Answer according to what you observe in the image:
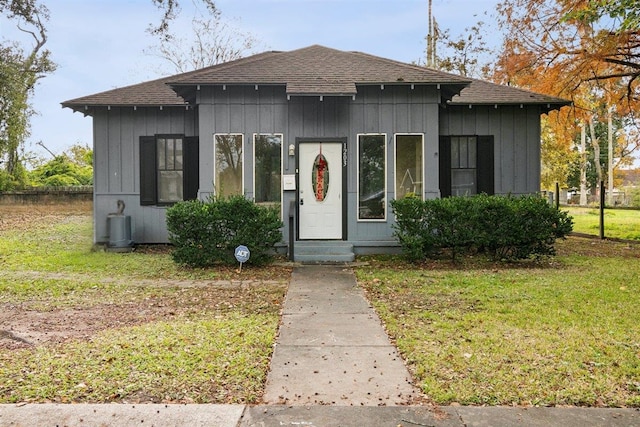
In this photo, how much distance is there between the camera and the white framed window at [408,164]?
10133 mm

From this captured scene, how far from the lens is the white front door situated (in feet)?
33.0

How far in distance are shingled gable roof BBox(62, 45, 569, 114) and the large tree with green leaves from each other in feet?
27.0

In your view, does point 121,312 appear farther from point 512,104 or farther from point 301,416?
point 512,104

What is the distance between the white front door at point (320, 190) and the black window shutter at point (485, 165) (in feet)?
11.0

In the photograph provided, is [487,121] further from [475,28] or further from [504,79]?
[475,28]

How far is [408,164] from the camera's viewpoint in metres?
10.2

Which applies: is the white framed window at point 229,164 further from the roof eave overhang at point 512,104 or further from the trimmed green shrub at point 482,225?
the roof eave overhang at point 512,104

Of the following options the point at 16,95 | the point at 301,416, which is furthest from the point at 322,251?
the point at 16,95

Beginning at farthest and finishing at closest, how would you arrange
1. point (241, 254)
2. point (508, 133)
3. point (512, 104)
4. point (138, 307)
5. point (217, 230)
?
point (508, 133), point (512, 104), point (217, 230), point (241, 254), point (138, 307)

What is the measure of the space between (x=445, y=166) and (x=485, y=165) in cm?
91

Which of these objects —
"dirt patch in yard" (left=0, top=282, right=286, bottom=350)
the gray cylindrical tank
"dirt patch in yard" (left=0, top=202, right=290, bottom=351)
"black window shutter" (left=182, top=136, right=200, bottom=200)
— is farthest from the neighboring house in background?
"dirt patch in yard" (left=0, top=282, right=286, bottom=350)

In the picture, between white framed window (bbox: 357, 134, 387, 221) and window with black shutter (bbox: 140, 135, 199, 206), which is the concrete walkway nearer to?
white framed window (bbox: 357, 134, 387, 221)

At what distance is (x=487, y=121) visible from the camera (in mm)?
11359

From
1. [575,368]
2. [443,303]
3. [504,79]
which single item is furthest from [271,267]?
[504,79]
